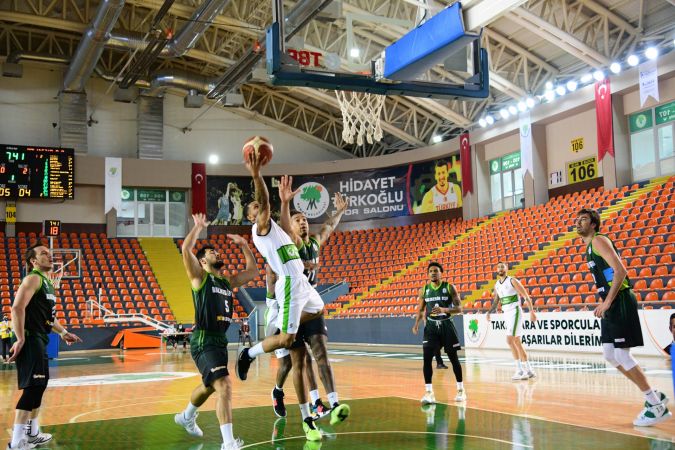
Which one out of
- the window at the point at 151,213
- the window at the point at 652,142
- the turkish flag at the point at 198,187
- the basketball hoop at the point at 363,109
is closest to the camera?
the basketball hoop at the point at 363,109

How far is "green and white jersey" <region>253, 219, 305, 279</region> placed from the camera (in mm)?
6008

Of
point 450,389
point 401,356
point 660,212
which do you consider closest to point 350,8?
point 450,389

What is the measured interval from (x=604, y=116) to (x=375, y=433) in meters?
18.9

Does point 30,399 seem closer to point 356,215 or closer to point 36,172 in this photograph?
point 36,172

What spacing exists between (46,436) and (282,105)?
27.9 metres

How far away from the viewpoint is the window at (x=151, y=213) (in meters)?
31.2

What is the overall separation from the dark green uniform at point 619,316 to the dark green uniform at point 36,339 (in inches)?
200

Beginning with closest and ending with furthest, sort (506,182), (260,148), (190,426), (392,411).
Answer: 1. (260,148)
2. (190,426)
3. (392,411)
4. (506,182)

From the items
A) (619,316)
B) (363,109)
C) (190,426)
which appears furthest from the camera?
(363,109)

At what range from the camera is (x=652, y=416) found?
618cm

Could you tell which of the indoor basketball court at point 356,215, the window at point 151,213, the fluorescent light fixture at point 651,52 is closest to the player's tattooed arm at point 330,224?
the indoor basketball court at point 356,215

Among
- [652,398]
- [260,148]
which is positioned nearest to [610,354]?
[652,398]

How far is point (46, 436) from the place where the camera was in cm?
623

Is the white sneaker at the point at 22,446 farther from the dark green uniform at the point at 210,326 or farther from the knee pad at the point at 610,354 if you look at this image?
the knee pad at the point at 610,354
